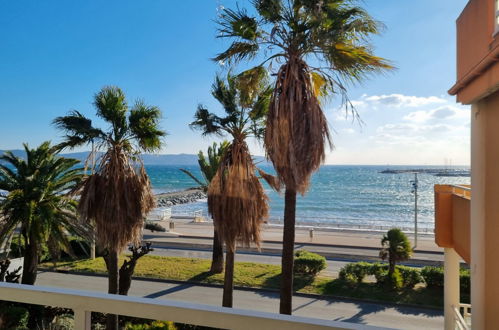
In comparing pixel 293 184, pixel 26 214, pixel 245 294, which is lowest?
pixel 245 294

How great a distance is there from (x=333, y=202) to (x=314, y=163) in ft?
183

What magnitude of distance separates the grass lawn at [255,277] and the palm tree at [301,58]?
6.67 metres

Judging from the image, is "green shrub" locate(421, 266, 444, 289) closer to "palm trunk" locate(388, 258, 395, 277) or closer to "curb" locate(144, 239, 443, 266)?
"palm trunk" locate(388, 258, 395, 277)

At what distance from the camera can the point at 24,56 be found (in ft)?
52.1

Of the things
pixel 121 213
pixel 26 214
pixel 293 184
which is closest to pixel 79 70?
pixel 26 214

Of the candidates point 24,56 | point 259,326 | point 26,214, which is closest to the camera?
point 259,326

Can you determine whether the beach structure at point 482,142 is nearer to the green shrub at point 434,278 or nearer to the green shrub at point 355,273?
the green shrub at point 434,278

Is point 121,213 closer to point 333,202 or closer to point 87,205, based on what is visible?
point 87,205

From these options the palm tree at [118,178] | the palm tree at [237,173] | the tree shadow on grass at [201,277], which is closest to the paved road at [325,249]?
the tree shadow on grass at [201,277]

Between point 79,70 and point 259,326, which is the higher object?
point 79,70

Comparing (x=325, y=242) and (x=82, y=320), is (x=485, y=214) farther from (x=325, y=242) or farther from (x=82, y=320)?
(x=325, y=242)

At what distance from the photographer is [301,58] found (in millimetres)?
7227

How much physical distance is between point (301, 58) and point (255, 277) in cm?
1033

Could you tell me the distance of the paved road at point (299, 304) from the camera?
10.7 meters
